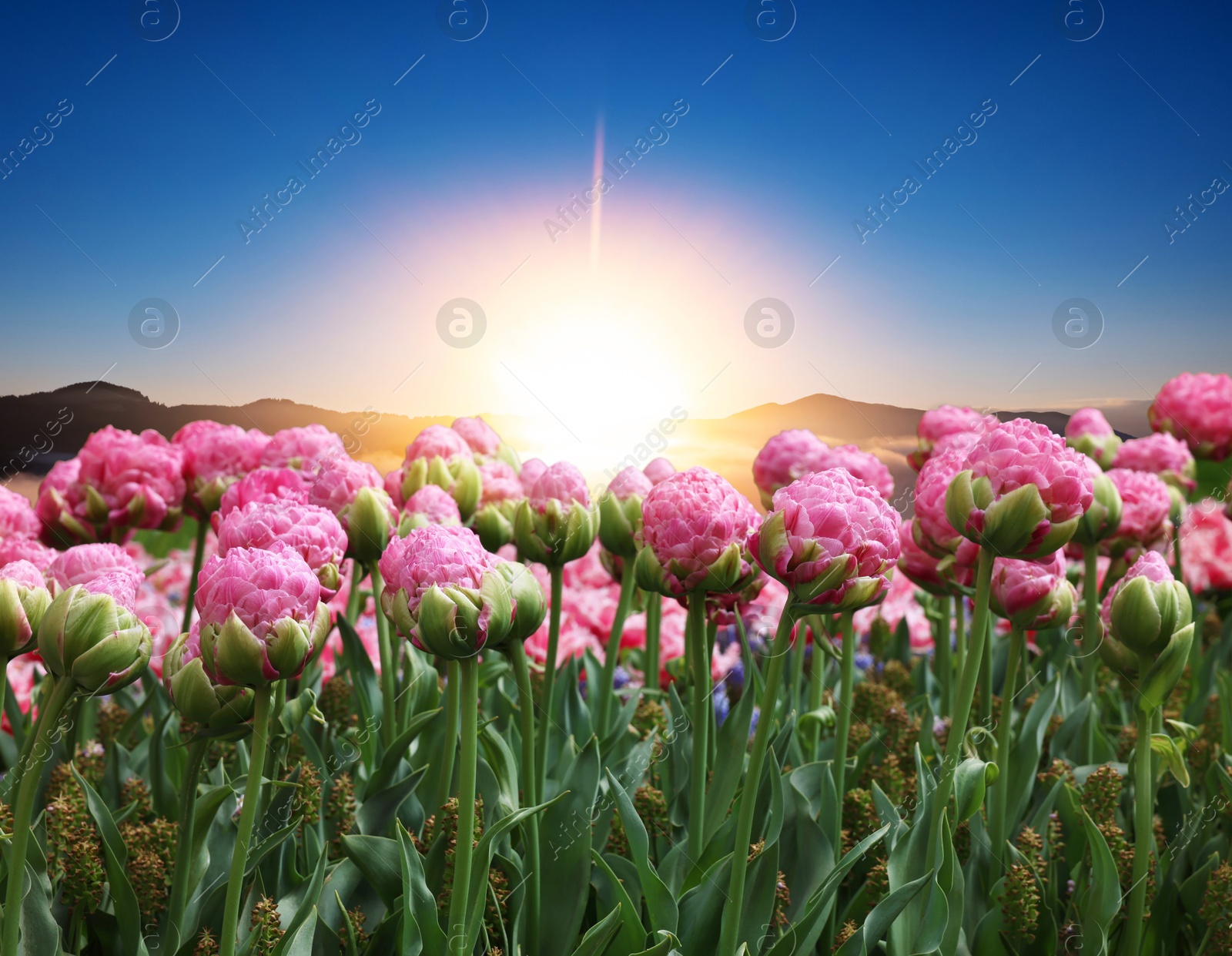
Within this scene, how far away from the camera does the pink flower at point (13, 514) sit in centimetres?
101

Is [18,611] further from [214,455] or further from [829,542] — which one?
[214,455]

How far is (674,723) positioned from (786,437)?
423 mm

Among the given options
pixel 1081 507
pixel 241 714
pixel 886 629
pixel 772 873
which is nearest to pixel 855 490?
pixel 1081 507

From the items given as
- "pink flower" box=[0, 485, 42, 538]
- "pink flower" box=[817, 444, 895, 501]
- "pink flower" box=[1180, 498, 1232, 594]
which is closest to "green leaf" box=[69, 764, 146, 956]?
"pink flower" box=[0, 485, 42, 538]

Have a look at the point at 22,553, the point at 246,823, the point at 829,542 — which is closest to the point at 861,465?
the point at 829,542

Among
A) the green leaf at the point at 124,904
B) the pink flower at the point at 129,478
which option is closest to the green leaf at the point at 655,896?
the green leaf at the point at 124,904

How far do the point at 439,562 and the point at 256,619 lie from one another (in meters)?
0.11

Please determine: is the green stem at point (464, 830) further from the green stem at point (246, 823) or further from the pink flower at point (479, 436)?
the pink flower at point (479, 436)

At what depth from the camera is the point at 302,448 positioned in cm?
110

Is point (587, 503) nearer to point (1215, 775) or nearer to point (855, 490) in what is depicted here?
point (855, 490)

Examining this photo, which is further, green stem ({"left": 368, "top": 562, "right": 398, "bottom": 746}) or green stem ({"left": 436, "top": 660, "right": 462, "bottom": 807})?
green stem ({"left": 368, "top": 562, "right": 398, "bottom": 746})

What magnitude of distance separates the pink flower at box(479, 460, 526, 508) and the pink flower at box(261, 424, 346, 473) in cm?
17

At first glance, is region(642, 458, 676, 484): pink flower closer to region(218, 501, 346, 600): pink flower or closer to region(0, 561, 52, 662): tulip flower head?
region(218, 501, 346, 600): pink flower

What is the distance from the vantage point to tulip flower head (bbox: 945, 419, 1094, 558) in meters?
0.60
